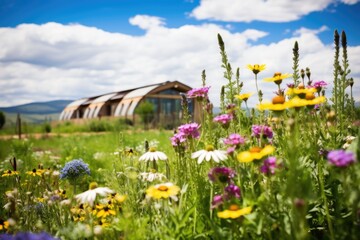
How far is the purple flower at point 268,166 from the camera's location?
1412 millimetres

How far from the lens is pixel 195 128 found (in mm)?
2039

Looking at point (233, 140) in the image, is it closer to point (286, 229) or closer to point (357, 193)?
point (286, 229)

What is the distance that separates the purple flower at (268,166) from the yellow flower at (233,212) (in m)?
0.19

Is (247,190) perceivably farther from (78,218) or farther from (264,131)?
(78,218)

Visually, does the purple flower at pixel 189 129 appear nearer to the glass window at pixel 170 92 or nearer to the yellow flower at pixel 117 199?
the yellow flower at pixel 117 199

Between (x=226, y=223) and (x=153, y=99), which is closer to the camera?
(x=226, y=223)

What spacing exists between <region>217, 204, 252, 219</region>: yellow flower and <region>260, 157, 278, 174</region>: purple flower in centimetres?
19

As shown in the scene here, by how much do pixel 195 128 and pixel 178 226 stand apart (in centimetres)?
68

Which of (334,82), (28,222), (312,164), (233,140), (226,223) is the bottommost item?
(28,222)

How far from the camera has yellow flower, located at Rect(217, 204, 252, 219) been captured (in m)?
1.34

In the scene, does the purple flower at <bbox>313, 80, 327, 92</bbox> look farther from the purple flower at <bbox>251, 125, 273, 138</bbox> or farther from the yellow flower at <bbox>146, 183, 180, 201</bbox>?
the yellow flower at <bbox>146, 183, 180, 201</bbox>

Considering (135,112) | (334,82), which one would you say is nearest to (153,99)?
(135,112)

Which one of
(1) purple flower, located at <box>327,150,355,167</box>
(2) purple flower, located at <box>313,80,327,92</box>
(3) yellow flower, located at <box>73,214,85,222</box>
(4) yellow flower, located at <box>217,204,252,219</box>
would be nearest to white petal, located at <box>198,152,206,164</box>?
(4) yellow flower, located at <box>217,204,252,219</box>

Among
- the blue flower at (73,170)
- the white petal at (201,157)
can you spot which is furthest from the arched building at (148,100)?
the white petal at (201,157)
